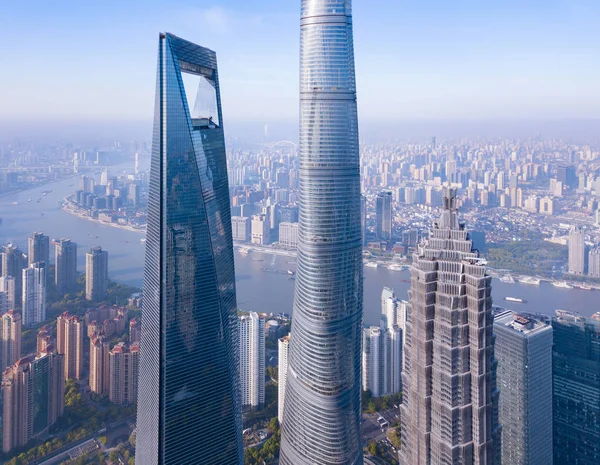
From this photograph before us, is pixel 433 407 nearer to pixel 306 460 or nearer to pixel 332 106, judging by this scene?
pixel 306 460

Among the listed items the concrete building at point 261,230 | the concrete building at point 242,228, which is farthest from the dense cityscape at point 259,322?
the concrete building at point 261,230

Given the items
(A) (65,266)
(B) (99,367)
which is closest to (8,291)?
(A) (65,266)

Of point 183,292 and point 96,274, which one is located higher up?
point 183,292

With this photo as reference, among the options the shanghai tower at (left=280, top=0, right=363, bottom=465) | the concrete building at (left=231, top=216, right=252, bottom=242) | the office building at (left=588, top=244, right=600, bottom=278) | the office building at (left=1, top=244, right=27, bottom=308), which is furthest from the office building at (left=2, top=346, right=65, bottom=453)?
the office building at (left=588, top=244, right=600, bottom=278)

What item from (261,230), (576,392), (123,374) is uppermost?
(261,230)

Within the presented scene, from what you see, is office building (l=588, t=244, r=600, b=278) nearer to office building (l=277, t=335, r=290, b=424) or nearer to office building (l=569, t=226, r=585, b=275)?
office building (l=569, t=226, r=585, b=275)

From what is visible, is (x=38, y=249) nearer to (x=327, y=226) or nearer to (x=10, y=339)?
(x=10, y=339)
